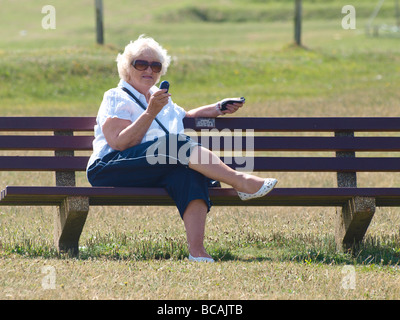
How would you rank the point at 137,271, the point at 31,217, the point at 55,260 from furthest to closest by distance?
the point at 31,217 → the point at 55,260 → the point at 137,271

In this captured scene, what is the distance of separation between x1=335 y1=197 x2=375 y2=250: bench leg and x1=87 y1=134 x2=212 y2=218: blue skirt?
39.4 inches

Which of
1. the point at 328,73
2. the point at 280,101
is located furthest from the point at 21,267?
the point at 328,73

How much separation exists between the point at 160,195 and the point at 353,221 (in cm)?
134

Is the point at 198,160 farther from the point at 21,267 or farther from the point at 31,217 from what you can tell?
the point at 31,217

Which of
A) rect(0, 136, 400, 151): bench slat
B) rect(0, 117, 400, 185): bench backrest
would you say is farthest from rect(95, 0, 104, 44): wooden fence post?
rect(0, 136, 400, 151): bench slat

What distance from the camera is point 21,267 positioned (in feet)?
15.3

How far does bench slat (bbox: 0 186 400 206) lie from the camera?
16.6 ft

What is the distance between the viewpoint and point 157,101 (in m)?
4.86

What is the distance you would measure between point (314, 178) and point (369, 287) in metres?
5.04

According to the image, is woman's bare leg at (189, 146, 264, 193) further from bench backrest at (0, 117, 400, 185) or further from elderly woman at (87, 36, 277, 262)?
bench backrest at (0, 117, 400, 185)

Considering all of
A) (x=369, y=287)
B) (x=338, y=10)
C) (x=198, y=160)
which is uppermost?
(x=338, y=10)

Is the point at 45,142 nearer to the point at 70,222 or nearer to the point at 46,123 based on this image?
the point at 46,123

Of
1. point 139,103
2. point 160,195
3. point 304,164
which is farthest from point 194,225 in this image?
point 304,164
